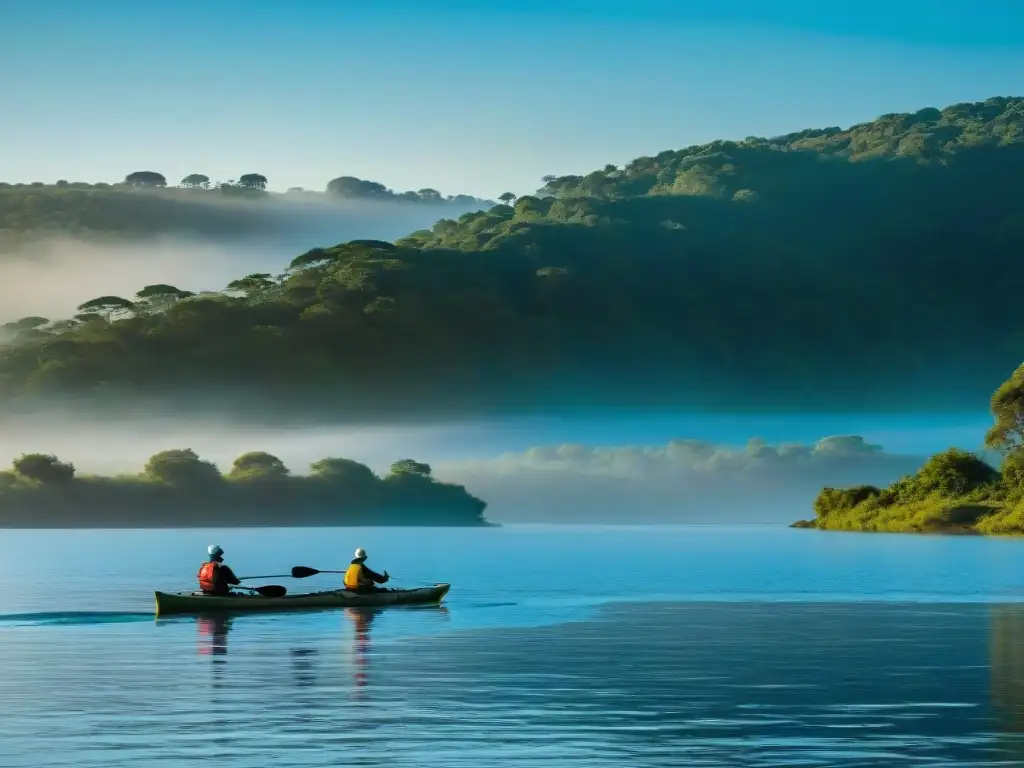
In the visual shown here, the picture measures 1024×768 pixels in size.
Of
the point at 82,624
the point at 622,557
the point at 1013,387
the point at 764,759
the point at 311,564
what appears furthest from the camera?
the point at 1013,387

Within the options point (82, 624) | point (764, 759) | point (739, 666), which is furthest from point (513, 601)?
point (764, 759)

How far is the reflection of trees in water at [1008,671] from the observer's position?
1206 inches

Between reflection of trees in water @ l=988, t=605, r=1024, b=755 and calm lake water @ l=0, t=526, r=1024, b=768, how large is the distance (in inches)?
3.6

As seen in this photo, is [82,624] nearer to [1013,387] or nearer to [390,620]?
[390,620]

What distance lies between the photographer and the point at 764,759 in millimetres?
26391

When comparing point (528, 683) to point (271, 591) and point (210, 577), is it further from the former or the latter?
point (271, 591)

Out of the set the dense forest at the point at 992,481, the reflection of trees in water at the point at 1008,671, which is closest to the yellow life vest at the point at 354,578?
the reflection of trees in water at the point at 1008,671

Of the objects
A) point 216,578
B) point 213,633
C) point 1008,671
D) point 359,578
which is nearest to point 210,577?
point 216,578

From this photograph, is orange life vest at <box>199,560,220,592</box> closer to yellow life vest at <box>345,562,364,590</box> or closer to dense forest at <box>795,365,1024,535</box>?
yellow life vest at <box>345,562,364,590</box>

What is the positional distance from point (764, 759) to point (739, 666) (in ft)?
49.0

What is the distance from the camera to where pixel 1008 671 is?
39.5 m

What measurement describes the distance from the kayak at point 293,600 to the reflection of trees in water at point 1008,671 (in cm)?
2180

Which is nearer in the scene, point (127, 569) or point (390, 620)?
point (390, 620)

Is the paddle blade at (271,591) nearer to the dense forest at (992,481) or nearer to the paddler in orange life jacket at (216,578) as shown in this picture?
the paddler in orange life jacket at (216,578)
